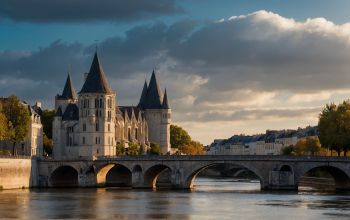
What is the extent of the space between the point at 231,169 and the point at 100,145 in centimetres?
4159

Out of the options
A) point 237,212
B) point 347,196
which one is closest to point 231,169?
point 347,196

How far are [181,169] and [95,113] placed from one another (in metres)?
27.9

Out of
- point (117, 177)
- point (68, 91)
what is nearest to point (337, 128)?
point (117, 177)

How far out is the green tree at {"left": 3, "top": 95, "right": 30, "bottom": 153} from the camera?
10700 cm

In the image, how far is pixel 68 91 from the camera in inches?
5438

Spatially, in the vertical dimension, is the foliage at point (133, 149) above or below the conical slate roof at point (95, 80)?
below

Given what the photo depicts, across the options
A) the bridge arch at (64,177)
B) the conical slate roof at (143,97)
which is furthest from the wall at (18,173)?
the conical slate roof at (143,97)

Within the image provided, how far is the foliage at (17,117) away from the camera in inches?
4213

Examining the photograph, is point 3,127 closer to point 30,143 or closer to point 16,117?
point 16,117

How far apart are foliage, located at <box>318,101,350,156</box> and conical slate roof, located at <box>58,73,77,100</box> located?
48464 millimetres

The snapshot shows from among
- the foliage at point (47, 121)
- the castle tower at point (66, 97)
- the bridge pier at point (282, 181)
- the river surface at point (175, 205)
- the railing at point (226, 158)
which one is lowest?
the river surface at point (175, 205)

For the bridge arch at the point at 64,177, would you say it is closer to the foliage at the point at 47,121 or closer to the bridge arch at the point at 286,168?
the bridge arch at the point at 286,168

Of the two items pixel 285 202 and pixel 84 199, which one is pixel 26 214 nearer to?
pixel 84 199

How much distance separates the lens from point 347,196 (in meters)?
80.8
